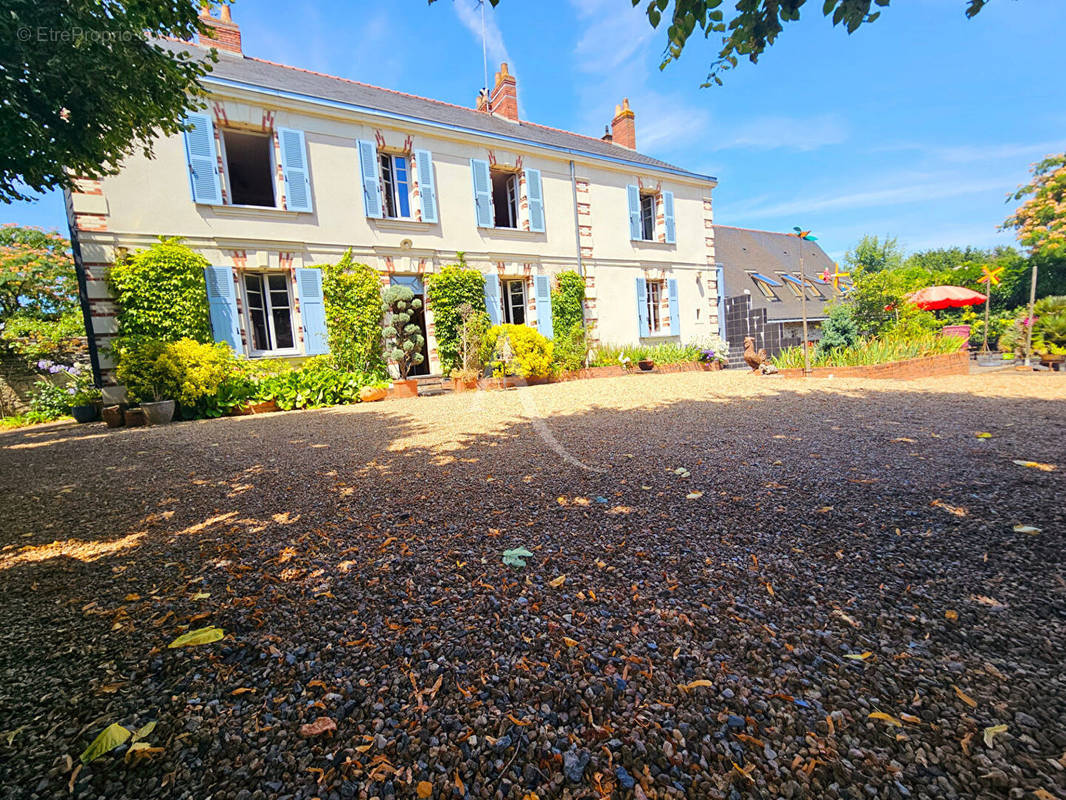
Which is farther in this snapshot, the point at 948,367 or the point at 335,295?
the point at 335,295

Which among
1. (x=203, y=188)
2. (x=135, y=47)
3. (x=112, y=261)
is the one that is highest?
(x=203, y=188)

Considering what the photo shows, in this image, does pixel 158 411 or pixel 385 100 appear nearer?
pixel 158 411

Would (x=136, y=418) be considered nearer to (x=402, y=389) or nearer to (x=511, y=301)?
(x=402, y=389)

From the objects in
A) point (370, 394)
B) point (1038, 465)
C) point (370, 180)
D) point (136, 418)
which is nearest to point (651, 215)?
point (370, 180)

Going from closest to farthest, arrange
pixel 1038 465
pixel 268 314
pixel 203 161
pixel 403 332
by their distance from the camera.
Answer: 1. pixel 1038 465
2. pixel 203 161
3. pixel 268 314
4. pixel 403 332

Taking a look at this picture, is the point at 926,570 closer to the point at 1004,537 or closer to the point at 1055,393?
the point at 1004,537

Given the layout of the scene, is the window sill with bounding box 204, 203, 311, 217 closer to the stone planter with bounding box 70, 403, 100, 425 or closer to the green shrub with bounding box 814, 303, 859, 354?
the stone planter with bounding box 70, 403, 100, 425

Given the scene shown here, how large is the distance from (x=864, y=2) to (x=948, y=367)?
27.5ft

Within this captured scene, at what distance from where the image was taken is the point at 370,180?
9609mm

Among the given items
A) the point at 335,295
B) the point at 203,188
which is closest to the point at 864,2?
the point at 335,295

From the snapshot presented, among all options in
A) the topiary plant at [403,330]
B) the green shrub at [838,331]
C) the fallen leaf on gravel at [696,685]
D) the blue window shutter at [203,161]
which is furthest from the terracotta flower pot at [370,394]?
the green shrub at [838,331]

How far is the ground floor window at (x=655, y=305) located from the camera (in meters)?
14.0

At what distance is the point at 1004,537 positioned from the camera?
6.16 ft

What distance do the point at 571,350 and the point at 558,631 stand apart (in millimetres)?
9718
